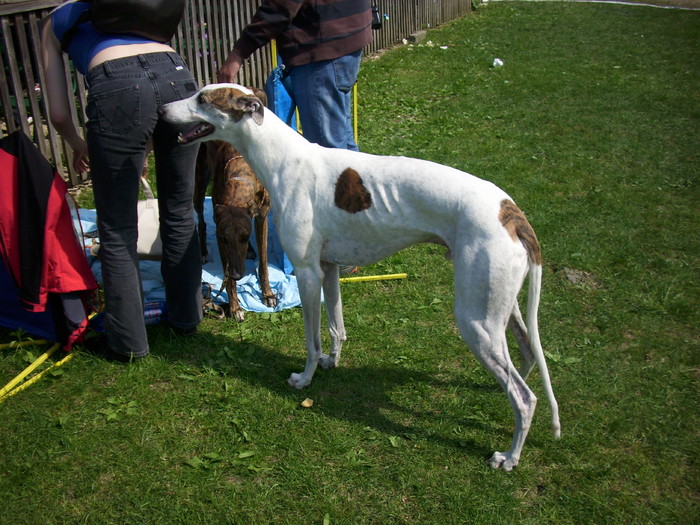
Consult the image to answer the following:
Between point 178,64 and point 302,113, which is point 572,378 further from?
point 178,64

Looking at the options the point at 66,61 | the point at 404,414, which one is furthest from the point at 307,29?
the point at 66,61

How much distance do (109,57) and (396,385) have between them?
2700 millimetres

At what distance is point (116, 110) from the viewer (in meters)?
3.53

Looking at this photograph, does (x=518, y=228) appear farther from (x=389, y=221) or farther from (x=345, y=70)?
(x=345, y=70)

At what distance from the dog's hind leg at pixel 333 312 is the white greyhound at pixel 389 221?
2 cm

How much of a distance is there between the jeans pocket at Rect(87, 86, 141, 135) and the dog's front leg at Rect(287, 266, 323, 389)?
1.31 metres

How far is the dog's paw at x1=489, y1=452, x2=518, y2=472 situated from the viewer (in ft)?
10.9

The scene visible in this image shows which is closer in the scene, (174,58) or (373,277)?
(174,58)

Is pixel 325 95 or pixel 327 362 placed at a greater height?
pixel 325 95

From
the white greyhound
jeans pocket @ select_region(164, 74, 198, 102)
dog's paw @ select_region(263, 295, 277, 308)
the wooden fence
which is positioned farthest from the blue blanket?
the wooden fence

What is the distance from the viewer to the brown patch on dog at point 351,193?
3.43 metres

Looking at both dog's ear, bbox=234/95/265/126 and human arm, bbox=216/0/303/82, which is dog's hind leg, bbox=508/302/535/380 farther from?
human arm, bbox=216/0/303/82

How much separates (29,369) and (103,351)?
1.54 ft

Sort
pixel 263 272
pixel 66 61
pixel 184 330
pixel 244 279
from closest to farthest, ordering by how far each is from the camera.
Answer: pixel 184 330
pixel 263 272
pixel 244 279
pixel 66 61
